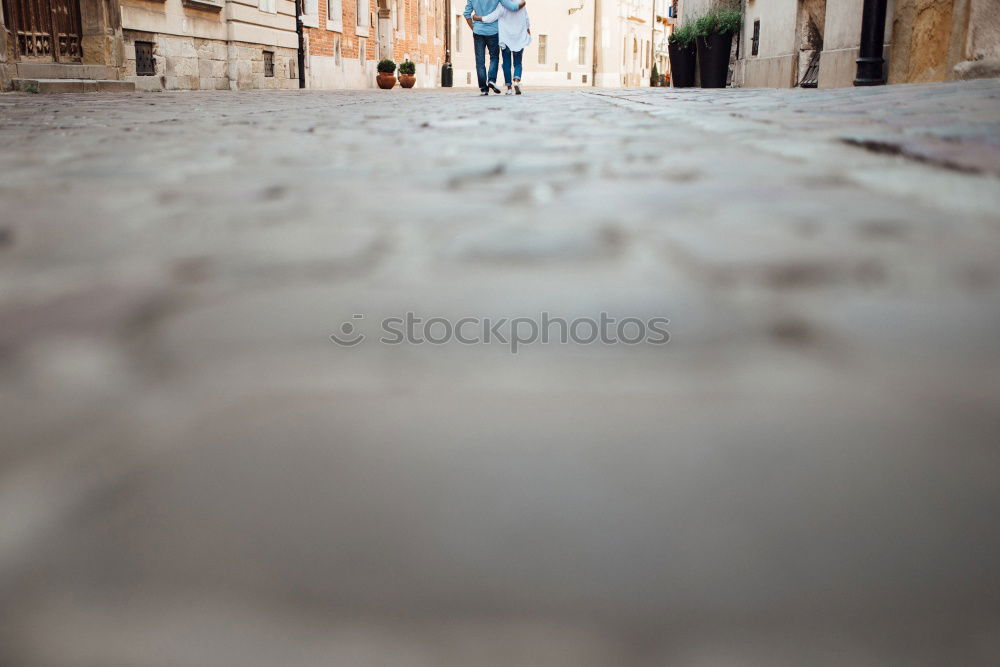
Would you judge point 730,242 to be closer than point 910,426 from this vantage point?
No

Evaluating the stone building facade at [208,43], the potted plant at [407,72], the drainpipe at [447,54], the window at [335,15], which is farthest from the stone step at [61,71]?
the drainpipe at [447,54]

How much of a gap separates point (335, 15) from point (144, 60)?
8122 mm

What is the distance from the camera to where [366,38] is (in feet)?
73.3

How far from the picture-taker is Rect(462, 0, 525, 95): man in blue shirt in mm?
9883

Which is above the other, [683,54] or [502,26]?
[502,26]

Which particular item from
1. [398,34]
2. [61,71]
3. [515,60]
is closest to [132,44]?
[61,71]

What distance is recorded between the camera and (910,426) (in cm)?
39

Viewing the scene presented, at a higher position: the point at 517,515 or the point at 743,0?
the point at 743,0

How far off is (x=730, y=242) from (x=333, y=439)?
61 centimetres

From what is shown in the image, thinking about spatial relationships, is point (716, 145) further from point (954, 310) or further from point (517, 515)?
point (517, 515)

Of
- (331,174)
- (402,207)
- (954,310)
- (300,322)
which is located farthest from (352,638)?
(331,174)

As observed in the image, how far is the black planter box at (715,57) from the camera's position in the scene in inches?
468

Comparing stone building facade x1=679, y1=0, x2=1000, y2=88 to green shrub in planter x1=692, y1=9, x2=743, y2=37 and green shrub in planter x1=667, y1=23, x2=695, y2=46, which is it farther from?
green shrub in planter x1=667, y1=23, x2=695, y2=46

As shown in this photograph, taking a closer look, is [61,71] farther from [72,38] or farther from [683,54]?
[683,54]
